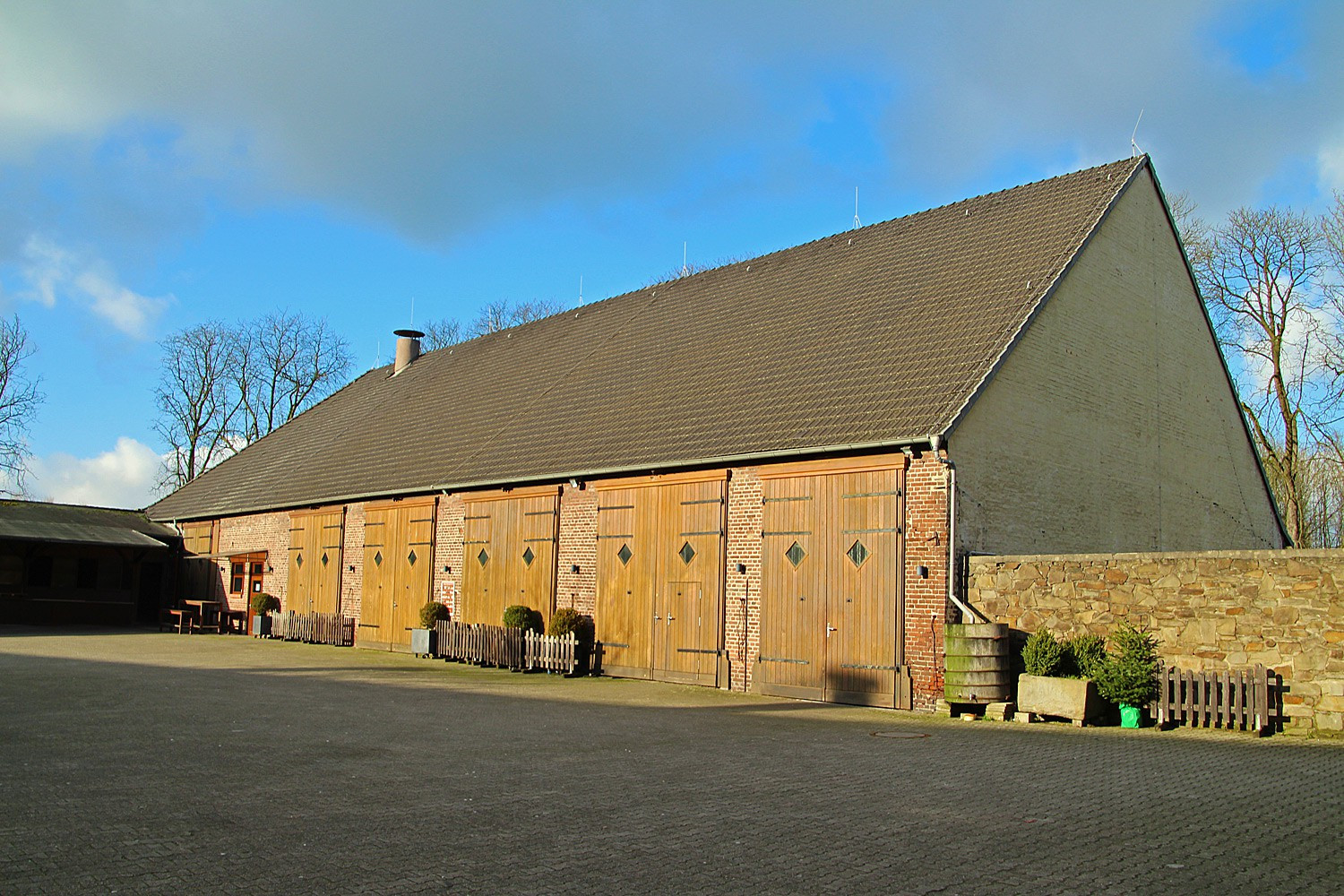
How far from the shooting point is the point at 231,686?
15766mm

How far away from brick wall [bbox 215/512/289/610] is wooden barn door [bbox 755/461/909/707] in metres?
17.9

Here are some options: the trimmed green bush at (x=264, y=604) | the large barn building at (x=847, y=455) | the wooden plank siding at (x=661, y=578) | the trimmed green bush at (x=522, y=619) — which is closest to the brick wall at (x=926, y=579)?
the large barn building at (x=847, y=455)

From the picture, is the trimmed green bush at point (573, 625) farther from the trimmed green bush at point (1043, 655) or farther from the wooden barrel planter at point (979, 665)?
the trimmed green bush at point (1043, 655)

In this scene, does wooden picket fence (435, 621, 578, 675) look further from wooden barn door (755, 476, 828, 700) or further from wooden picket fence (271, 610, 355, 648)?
wooden picket fence (271, 610, 355, 648)

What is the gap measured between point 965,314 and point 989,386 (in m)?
2.00

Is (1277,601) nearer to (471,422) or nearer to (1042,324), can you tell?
(1042,324)

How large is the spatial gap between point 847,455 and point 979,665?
357cm

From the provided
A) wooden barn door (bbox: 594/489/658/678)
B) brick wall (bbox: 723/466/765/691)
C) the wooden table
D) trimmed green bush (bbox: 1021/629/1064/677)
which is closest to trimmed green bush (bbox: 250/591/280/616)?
the wooden table

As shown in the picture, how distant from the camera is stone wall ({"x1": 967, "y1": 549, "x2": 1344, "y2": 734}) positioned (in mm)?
11789

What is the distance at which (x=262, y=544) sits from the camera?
102 feet

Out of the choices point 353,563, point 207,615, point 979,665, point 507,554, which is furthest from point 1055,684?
point 207,615

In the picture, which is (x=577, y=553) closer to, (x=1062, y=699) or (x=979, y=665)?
(x=979, y=665)

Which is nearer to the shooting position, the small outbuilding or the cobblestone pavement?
the cobblestone pavement

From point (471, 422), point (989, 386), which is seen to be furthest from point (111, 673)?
point (989, 386)
